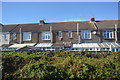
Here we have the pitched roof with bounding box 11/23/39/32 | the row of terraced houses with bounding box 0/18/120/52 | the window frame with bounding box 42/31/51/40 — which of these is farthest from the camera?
the pitched roof with bounding box 11/23/39/32

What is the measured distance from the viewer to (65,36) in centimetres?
2775

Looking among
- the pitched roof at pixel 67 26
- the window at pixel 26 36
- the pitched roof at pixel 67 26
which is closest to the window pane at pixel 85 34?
the pitched roof at pixel 67 26

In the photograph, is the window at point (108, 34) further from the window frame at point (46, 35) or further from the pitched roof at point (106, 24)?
the window frame at point (46, 35)

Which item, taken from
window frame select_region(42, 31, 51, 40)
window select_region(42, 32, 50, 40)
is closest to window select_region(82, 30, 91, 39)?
window frame select_region(42, 31, 51, 40)

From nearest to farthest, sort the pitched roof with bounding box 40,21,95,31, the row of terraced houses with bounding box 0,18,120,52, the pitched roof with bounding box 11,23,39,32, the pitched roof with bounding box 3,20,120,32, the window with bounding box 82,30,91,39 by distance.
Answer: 1. the row of terraced houses with bounding box 0,18,120,52
2. the window with bounding box 82,30,91,39
3. the pitched roof with bounding box 3,20,120,32
4. the pitched roof with bounding box 40,21,95,31
5. the pitched roof with bounding box 11,23,39,32

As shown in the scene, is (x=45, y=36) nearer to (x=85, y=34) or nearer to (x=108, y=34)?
(x=85, y=34)

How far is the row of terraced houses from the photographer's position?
25.8 m

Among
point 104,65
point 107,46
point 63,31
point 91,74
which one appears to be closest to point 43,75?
point 91,74

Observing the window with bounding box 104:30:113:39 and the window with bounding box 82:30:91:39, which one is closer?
the window with bounding box 104:30:113:39

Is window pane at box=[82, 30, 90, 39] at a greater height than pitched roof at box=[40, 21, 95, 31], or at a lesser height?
lesser

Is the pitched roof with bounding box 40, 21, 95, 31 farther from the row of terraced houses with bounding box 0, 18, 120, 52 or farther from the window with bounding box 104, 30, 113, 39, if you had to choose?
the window with bounding box 104, 30, 113, 39

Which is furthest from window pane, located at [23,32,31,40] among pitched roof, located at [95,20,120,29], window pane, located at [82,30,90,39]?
pitched roof, located at [95,20,120,29]

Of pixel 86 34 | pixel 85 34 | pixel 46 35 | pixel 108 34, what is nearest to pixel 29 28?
pixel 46 35

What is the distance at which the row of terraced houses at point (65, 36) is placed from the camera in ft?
84.8
